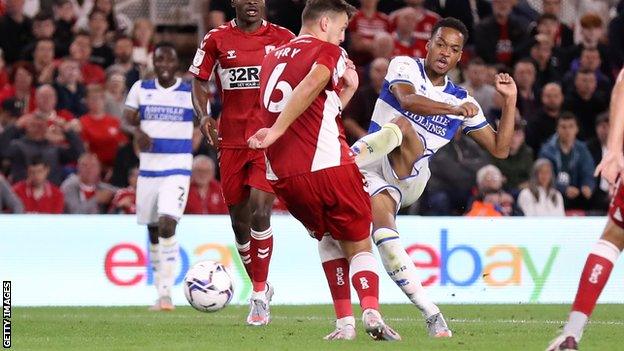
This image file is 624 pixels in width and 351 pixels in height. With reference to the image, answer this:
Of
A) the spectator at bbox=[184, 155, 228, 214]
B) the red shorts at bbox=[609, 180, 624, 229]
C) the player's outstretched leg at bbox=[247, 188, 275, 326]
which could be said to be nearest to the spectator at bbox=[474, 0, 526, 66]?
the spectator at bbox=[184, 155, 228, 214]

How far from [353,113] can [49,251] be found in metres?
5.26

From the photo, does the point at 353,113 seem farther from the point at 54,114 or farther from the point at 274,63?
the point at 274,63

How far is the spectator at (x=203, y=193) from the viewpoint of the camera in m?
18.0

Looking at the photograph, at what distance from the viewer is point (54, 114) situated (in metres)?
18.9

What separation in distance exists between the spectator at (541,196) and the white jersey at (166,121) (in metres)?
5.38

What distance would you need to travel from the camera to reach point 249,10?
12523 mm

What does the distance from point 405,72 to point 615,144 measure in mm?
2909

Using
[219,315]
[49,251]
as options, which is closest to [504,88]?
[219,315]

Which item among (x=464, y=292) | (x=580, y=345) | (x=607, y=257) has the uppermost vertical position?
(x=607, y=257)

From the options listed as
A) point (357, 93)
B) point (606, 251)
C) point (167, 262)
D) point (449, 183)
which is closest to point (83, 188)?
point (167, 262)

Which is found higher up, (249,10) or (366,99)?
(249,10)

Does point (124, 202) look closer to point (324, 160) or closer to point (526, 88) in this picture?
point (526, 88)

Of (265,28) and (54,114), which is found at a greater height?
(265,28)

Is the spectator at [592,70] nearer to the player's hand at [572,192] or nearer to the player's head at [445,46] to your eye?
the player's hand at [572,192]
